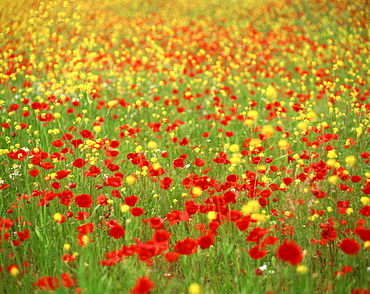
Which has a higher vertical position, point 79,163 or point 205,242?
point 79,163

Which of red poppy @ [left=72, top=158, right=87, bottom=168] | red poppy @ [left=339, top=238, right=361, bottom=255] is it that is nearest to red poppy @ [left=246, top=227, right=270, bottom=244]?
red poppy @ [left=339, top=238, right=361, bottom=255]

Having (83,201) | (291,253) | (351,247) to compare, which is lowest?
(351,247)

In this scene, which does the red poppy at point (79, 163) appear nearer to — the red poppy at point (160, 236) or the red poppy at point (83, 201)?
the red poppy at point (83, 201)

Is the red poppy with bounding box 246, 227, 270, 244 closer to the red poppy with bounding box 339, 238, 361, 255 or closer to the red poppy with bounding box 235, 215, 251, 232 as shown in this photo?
the red poppy with bounding box 235, 215, 251, 232

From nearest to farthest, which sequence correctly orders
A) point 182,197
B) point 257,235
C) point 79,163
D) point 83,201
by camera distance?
1. point 257,235
2. point 83,201
3. point 79,163
4. point 182,197

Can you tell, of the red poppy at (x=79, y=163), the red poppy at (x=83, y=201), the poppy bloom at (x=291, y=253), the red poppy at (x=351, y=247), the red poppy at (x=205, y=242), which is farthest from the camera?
the red poppy at (x=79, y=163)

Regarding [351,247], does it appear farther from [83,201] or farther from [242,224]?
[83,201]

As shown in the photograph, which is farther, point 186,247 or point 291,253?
point 186,247

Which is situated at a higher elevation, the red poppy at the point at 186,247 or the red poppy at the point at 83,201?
the red poppy at the point at 83,201

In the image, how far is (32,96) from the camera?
477 cm

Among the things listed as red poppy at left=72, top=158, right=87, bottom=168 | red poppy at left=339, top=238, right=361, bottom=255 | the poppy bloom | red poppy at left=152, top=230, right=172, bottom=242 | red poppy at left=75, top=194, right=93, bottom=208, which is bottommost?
red poppy at left=339, top=238, right=361, bottom=255

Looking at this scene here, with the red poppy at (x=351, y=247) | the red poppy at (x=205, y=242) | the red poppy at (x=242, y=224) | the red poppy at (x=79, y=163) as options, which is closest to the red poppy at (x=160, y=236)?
the red poppy at (x=205, y=242)

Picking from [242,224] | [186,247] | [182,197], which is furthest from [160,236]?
Answer: [182,197]

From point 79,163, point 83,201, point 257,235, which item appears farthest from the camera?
point 79,163
